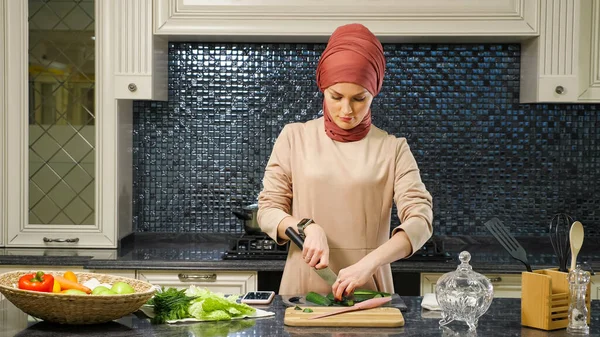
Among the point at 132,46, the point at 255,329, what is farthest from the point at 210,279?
the point at 255,329

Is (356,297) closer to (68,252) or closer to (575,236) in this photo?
(575,236)

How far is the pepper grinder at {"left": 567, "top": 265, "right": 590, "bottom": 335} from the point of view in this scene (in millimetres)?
1944

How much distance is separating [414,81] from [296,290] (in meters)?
1.68

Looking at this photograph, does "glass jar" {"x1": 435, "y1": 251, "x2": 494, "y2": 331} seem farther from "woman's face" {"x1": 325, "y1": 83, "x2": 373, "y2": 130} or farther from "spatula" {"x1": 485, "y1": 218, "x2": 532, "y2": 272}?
"woman's face" {"x1": 325, "y1": 83, "x2": 373, "y2": 130}

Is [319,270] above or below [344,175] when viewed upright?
below

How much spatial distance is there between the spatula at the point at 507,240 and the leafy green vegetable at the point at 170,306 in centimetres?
79

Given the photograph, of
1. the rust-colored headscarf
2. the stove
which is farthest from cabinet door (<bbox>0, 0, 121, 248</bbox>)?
the rust-colored headscarf

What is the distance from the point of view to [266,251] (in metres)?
3.44

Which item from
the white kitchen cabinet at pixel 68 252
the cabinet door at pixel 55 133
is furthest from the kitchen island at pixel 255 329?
the cabinet door at pixel 55 133

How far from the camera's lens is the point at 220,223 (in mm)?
4012

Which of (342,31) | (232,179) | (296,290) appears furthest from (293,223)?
(232,179)

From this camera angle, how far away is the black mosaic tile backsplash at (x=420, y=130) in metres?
3.93

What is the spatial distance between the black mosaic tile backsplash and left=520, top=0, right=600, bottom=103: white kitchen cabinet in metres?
0.37

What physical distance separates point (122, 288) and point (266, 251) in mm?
1505
